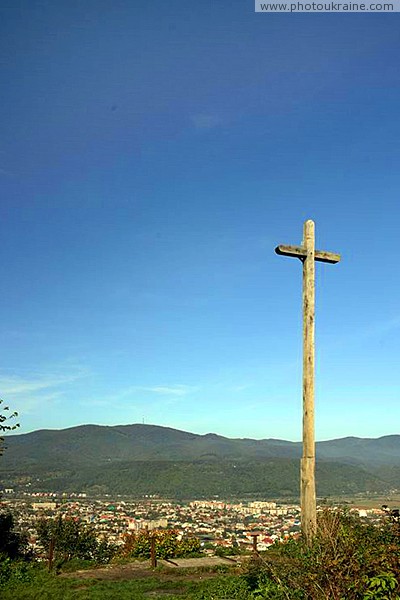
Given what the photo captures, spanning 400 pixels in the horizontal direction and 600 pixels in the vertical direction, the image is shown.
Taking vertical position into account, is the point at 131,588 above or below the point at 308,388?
below

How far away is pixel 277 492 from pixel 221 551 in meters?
115

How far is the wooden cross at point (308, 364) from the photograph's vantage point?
955 cm

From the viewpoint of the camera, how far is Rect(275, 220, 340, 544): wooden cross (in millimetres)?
9547

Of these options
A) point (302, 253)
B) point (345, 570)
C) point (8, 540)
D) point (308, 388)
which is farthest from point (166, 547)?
point (345, 570)

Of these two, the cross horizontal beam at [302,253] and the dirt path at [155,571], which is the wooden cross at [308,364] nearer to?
the cross horizontal beam at [302,253]

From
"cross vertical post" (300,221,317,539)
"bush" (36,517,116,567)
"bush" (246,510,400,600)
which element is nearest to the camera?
"bush" (246,510,400,600)

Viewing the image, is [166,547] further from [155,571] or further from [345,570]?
[345,570]

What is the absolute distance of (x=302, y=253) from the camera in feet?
33.8

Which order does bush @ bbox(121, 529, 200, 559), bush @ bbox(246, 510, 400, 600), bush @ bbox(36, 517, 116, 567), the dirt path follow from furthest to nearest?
bush @ bbox(36, 517, 116, 567), bush @ bbox(121, 529, 200, 559), the dirt path, bush @ bbox(246, 510, 400, 600)

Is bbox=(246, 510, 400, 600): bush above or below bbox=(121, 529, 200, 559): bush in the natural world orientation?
above

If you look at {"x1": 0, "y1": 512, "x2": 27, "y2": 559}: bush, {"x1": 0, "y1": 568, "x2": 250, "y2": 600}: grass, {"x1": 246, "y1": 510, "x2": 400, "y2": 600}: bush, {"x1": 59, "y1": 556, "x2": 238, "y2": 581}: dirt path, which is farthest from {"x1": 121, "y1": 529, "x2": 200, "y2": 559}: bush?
{"x1": 246, "y1": 510, "x2": 400, "y2": 600}: bush

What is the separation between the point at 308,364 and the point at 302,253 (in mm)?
1960

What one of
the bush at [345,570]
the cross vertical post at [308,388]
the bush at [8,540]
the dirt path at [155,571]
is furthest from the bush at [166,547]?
the bush at [345,570]

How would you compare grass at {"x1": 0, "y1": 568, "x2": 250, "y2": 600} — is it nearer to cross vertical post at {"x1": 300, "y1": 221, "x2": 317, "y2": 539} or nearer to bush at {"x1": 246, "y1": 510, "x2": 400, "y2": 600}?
cross vertical post at {"x1": 300, "y1": 221, "x2": 317, "y2": 539}
